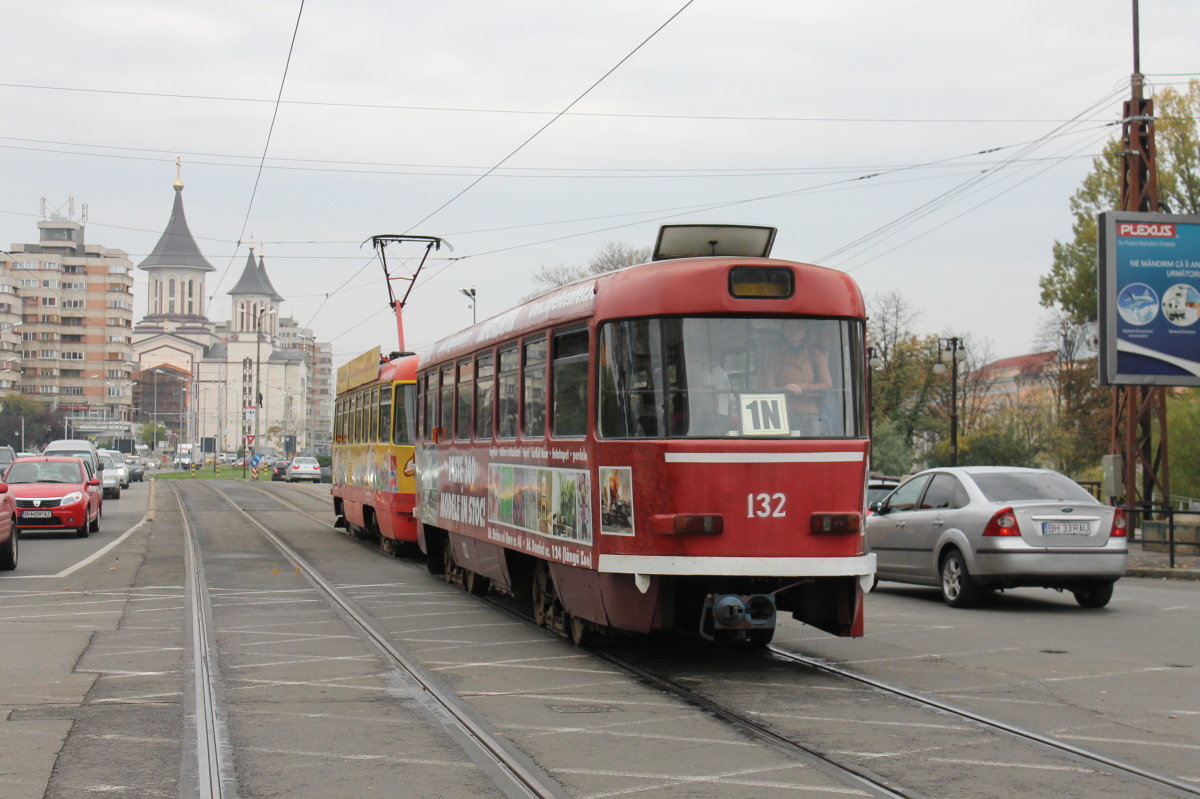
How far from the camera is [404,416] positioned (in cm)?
2117

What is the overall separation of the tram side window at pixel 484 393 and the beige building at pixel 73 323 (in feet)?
451

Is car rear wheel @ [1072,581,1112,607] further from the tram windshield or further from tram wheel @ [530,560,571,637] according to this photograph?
the tram windshield

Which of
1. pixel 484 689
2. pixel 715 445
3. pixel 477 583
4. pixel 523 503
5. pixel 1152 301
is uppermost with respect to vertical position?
pixel 1152 301

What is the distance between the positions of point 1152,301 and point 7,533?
720 inches

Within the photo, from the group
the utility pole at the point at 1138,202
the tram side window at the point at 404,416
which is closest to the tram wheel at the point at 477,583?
the tram side window at the point at 404,416

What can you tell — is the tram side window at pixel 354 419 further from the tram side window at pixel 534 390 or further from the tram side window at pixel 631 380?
the tram side window at pixel 631 380

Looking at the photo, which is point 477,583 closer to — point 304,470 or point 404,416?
point 404,416

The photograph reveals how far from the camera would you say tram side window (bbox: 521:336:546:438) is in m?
11.5

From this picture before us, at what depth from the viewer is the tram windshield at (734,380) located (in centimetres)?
970

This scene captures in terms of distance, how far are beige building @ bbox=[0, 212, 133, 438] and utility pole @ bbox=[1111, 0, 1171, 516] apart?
13092 cm

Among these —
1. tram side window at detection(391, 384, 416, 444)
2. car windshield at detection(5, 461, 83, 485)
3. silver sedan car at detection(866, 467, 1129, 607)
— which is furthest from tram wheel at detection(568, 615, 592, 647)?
car windshield at detection(5, 461, 83, 485)

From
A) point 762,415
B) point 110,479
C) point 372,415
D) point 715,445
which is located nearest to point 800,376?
point 762,415

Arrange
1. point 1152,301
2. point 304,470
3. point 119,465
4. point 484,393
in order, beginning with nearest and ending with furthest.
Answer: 1. point 484,393
2. point 1152,301
3. point 119,465
4. point 304,470

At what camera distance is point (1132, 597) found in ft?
54.7
